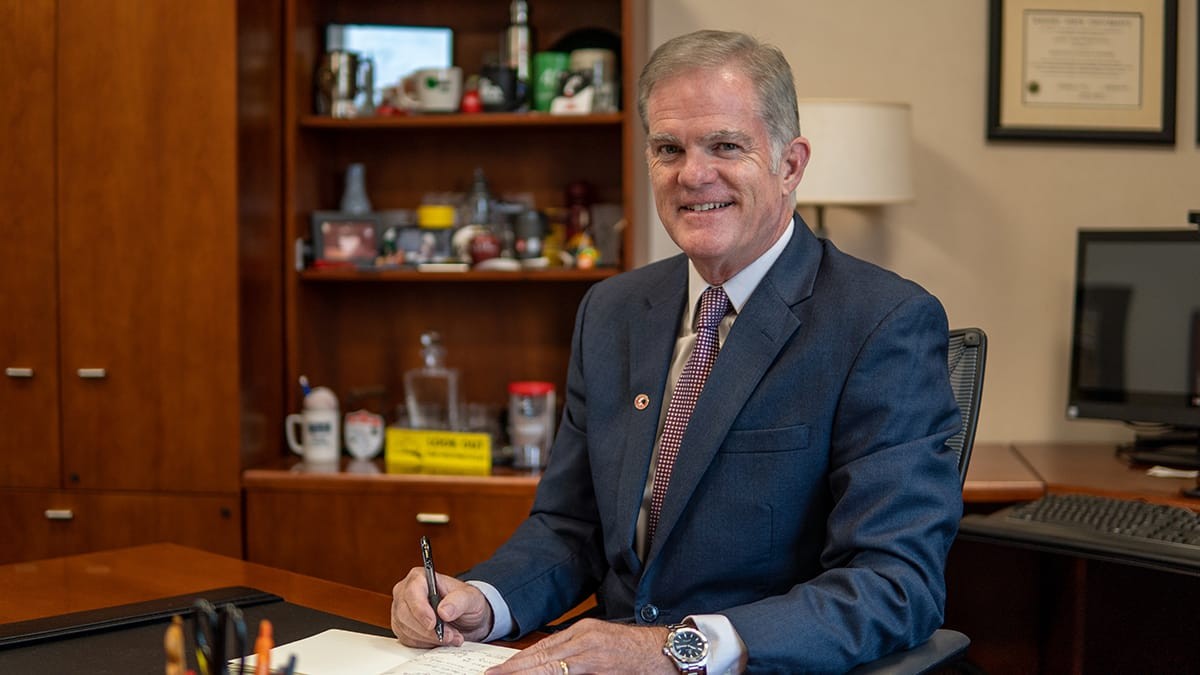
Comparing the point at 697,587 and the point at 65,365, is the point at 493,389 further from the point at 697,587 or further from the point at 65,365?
the point at 697,587

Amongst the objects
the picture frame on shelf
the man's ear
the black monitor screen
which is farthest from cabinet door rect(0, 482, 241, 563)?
the black monitor screen

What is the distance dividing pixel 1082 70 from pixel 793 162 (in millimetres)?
1851

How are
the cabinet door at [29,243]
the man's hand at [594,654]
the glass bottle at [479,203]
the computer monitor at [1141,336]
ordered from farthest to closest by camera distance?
the glass bottle at [479,203]
the cabinet door at [29,243]
the computer monitor at [1141,336]
the man's hand at [594,654]

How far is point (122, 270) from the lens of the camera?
2908mm

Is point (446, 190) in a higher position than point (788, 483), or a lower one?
higher

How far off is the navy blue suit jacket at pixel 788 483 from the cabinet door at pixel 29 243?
1.72m

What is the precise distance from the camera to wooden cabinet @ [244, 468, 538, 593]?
2.87 meters

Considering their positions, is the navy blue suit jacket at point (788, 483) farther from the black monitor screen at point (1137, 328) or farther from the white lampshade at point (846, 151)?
the black monitor screen at point (1137, 328)

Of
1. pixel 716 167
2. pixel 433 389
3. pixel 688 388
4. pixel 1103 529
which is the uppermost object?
pixel 716 167

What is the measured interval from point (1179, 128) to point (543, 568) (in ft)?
7.57

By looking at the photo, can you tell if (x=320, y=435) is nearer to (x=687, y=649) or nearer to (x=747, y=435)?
(x=747, y=435)

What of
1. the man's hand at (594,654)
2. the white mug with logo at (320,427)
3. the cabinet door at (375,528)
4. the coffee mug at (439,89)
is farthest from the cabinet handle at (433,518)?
the man's hand at (594,654)

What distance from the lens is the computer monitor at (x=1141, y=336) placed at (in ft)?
9.12

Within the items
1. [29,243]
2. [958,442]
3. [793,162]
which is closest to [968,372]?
[958,442]
